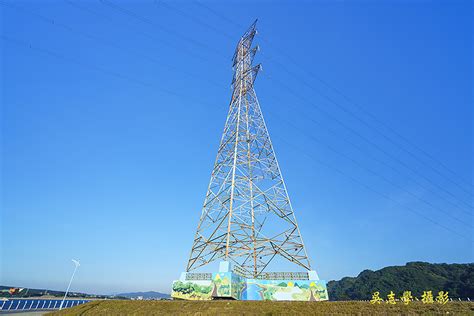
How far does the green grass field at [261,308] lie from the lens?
14.9 metres

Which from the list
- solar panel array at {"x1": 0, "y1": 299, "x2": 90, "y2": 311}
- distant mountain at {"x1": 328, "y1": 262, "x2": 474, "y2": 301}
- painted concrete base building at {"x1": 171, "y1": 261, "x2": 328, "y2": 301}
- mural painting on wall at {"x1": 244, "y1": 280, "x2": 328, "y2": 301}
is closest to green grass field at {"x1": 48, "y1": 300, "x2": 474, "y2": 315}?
painted concrete base building at {"x1": 171, "y1": 261, "x2": 328, "y2": 301}

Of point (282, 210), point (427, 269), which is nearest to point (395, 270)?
point (427, 269)

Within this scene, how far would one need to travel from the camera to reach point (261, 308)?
18297 mm

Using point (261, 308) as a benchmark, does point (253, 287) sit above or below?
above

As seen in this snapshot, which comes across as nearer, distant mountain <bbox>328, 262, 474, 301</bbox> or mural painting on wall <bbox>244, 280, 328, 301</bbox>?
mural painting on wall <bbox>244, 280, 328, 301</bbox>

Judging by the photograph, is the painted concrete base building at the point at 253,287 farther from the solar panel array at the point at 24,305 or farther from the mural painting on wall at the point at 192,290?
the solar panel array at the point at 24,305

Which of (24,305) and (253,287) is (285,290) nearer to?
(253,287)

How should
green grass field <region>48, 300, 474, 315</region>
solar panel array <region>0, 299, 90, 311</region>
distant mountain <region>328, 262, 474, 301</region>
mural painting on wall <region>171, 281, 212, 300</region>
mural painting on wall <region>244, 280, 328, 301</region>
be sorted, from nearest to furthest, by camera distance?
1. green grass field <region>48, 300, 474, 315</region>
2. mural painting on wall <region>171, 281, 212, 300</region>
3. mural painting on wall <region>244, 280, 328, 301</region>
4. solar panel array <region>0, 299, 90, 311</region>
5. distant mountain <region>328, 262, 474, 301</region>

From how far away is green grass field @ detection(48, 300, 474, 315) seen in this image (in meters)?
14.9

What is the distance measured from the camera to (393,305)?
1577cm

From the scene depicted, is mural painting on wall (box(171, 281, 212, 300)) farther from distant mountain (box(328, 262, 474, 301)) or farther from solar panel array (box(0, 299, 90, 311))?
distant mountain (box(328, 262, 474, 301))

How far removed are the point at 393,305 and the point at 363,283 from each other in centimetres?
11216

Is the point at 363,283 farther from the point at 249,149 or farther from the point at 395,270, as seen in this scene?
the point at 249,149

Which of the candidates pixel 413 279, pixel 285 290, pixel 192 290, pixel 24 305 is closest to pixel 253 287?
pixel 285 290
